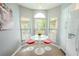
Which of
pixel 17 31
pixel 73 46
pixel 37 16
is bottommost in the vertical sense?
pixel 73 46

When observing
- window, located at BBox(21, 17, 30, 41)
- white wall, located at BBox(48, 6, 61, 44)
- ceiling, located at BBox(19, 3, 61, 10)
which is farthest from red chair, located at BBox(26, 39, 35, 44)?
ceiling, located at BBox(19, 3, 61, 10)

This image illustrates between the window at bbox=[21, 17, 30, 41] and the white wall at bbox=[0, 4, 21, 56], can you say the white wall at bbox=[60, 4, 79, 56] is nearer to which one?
the window at bbox=[21, 17, 30, 41]

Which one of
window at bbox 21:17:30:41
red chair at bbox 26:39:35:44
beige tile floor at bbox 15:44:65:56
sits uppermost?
window at bbox 21:17:30:41

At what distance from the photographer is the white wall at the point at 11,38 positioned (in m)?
1.25

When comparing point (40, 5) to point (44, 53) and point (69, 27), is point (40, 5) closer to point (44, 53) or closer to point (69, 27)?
point (69, 27)

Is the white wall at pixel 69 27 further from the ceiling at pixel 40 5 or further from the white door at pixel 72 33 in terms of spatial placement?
the ceiling at pixel 40 5

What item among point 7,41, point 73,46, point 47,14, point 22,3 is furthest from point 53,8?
point 7,41

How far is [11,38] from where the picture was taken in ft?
4.19

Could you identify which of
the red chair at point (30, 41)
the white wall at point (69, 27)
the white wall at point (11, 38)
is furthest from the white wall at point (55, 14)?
the white wall at point (11, 38)

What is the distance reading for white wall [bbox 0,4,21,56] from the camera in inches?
49.4

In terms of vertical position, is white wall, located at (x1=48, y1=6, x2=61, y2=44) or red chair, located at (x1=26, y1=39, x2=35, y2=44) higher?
white wall, located at (x1=48, y1=6, x2=61, y2=44)

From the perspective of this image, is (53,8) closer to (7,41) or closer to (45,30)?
(45,30)

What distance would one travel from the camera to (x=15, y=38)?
4.20ft

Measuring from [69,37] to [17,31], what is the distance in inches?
21.0
